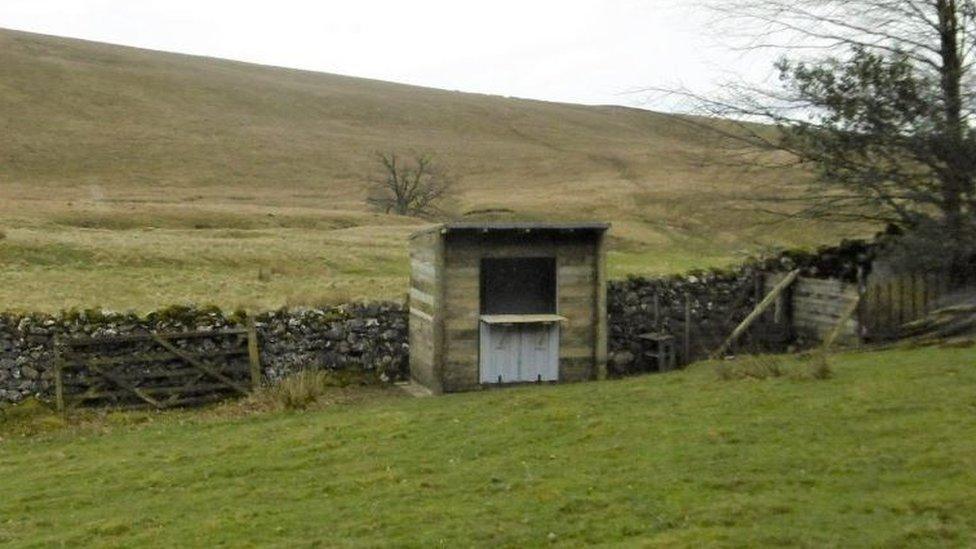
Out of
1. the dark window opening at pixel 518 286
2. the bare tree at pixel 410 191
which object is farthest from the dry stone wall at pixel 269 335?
the bare tree at pixel 410 191

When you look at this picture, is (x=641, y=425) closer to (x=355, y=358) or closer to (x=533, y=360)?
(x=533, y=360)

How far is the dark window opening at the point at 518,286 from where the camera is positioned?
23.4 metres

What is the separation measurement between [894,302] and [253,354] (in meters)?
12.3

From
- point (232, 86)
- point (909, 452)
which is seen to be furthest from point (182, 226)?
point (232, 86)

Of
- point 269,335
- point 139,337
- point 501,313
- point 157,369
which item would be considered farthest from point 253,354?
point 501,313

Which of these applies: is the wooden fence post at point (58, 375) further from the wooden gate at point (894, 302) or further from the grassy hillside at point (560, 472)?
the wooden gate at point (894, 302)


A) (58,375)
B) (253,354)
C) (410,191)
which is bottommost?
(58,375)

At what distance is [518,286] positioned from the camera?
23672 mm

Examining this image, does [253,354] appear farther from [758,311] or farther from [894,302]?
[894,302]

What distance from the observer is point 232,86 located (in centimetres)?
12169

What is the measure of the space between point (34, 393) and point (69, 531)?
32.3ft

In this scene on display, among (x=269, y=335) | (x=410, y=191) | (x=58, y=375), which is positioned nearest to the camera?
(x=58, y=375)

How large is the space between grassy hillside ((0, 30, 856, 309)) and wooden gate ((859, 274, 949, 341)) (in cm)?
430

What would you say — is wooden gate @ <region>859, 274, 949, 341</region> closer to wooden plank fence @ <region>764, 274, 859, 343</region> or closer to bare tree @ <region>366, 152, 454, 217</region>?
wooden plank fence @ <region>764, 274, 859, 343</region>
